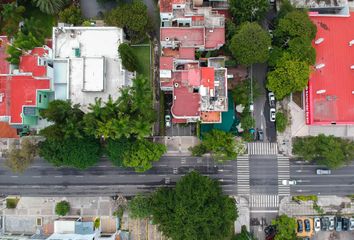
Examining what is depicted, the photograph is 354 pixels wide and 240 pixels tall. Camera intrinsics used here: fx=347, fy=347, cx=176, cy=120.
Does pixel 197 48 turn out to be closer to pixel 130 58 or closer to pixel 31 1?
pixel 130 58

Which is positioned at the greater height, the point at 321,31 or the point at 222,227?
the point at 321,31

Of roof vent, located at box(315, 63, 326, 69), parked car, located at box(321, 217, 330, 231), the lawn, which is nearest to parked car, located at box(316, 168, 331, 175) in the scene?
parked car, located at box(321, 217, 330, 231)

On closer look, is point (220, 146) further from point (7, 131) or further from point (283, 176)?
point (7, 131)

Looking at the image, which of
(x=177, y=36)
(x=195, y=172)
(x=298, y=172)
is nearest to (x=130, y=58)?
(x=177, y=36)

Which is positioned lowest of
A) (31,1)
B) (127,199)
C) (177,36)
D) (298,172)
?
(127,199)

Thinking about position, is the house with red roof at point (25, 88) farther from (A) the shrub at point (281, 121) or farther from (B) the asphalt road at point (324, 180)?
(B) the asphalt road at point (324, 180)
